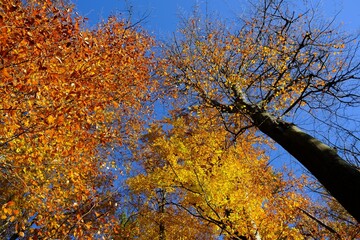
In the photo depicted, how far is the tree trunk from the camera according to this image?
11.5 ft

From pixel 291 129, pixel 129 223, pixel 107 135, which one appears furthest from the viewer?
pixel 129 223

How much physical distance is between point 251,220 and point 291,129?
157 inches

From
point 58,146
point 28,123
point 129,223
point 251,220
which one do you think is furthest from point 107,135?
point 129,223

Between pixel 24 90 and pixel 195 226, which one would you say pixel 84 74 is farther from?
pixel 195 226

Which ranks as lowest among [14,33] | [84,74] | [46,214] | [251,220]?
[46,214]

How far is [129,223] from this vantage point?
15.9 m

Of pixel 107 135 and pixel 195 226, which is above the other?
pixel 107 135

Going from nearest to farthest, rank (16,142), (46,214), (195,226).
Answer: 1. (16,142)
2. (46,214)
3. (195,226)

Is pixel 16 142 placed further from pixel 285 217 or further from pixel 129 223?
pixel 129 223

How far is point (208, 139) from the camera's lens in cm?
1157

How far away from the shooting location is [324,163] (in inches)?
Answer: 161

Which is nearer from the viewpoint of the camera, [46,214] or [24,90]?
[24,90]

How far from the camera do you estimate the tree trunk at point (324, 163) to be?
3.52 meters

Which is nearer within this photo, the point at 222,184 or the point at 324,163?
the point at 324,163
